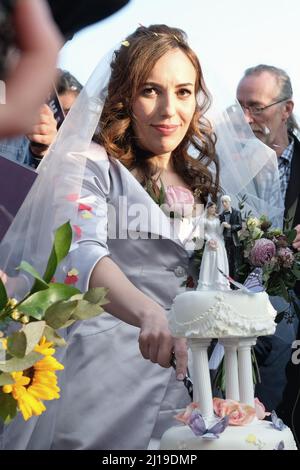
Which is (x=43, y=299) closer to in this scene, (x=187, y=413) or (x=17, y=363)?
(x=17, y=363)

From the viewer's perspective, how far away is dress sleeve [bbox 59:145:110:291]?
2098 mm

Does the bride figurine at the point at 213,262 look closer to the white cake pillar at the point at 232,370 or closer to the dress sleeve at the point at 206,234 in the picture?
the dress sleeve at the point at 206,234

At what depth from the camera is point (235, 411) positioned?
5.87ft

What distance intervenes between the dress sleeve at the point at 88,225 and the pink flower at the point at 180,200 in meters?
0.18

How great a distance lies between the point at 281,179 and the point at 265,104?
51 cm

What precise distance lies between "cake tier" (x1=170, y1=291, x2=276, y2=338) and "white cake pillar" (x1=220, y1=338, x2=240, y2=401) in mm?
68

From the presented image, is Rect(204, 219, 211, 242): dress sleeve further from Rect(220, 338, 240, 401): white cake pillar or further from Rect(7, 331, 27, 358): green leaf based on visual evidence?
Rect(7, 331, 27, 358): green leaf

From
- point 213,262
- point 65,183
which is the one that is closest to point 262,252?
point 213,262

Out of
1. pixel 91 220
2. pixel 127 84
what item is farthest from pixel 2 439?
pixel 127 84

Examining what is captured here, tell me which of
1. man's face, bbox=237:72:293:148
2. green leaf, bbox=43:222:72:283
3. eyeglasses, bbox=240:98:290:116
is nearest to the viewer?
green leaf, bbox=43:222:72:283

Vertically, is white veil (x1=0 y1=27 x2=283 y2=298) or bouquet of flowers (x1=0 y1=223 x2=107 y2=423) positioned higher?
bouquet of flowers (x1=0 y1=223 x2=107 y2=423)

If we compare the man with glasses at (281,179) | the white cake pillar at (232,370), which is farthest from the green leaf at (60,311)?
the man with glasses at (281,179)

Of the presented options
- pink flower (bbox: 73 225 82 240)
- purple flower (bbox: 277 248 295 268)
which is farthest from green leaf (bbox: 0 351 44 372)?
purple flower (bbox: 277 248 295 268)

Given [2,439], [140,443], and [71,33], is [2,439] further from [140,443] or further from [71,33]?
[71,33]
